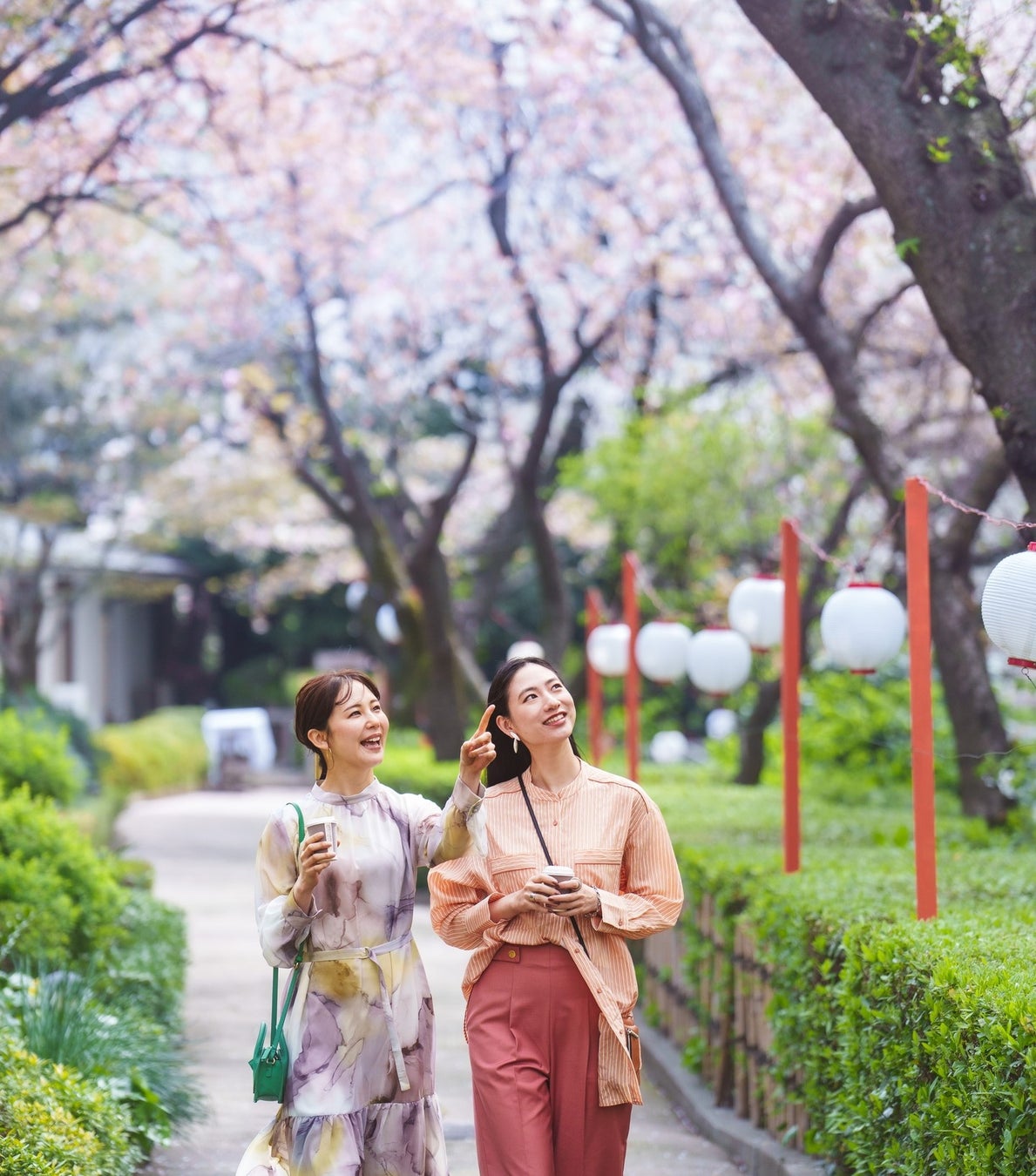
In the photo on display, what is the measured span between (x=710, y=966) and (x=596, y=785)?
296 cm

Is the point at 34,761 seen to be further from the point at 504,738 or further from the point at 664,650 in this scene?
the point at 504,738

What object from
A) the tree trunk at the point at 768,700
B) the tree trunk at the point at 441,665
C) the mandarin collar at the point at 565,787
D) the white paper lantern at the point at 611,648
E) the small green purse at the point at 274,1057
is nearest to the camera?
the small green purse at the point at 274,1057

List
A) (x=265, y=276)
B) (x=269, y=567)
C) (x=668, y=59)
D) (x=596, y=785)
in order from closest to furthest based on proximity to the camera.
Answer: (x=596, y=785), (x=668, y=59), (x=265, y=276), (x=269, y=567)

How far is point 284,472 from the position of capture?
75.8 feet

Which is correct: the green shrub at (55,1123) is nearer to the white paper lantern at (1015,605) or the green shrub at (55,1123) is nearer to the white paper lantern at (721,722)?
the white paper lantern at (1015,605)

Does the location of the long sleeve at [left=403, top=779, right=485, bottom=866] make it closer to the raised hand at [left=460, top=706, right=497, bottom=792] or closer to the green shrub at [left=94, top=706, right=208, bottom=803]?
the raised hand at [left=460, top=706, right=497, bottom=792]

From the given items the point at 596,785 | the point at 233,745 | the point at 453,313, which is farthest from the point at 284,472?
the point at 596,785

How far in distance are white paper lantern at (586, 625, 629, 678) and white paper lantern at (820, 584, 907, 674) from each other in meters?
4.63

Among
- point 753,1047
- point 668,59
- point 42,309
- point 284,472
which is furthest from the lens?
point 284,472

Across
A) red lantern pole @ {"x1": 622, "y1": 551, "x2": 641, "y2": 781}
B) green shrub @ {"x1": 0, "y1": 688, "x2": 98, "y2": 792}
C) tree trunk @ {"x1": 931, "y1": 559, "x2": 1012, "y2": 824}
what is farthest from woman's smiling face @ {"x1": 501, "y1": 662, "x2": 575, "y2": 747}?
green shrub @ {"x1": 0, "y1": 688, "x2": 98, "y2": 792}

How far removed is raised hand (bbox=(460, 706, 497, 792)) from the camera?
324cm

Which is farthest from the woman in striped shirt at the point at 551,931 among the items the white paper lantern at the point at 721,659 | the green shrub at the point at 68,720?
the green shrub at the point at 68,720

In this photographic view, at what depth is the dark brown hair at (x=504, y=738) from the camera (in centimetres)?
357

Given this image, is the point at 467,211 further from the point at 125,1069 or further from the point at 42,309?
the point at 125,1069
